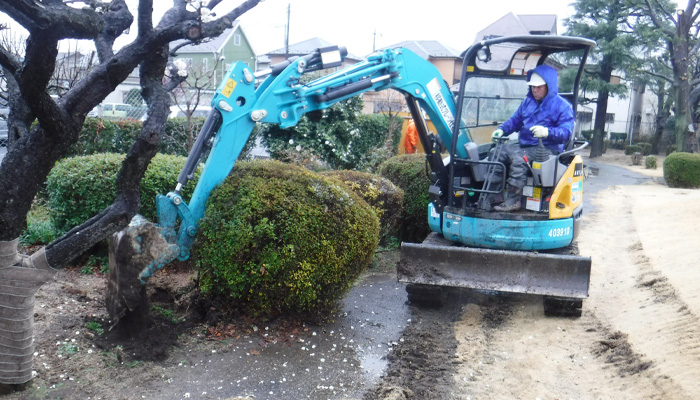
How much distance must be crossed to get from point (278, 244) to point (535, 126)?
2985 millimetres

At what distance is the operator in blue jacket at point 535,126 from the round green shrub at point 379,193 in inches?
71.4

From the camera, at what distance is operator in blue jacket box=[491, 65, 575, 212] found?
628 cm

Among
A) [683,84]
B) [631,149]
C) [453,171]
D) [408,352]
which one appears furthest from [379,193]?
[631,149]

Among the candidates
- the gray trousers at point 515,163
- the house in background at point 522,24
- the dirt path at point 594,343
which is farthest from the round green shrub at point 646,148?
the gray trousers at point 515,163

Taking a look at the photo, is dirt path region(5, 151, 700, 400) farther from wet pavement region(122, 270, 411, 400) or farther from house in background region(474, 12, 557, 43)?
house in background region(474, 12, 557, 43)

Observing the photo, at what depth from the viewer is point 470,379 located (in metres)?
4.84

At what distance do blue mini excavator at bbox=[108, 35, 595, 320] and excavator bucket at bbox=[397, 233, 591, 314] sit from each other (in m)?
0.01

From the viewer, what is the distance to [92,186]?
654 centimetres

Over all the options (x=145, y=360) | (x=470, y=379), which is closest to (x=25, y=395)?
(x=145, y=360)

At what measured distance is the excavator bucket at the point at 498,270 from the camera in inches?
235

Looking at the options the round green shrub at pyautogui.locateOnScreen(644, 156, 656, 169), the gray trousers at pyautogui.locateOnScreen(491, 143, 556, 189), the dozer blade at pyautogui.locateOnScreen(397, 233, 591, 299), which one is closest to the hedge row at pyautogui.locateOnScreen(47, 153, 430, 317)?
the dozer blade at pyautogui.locateOnScreen(397, 233, 591, 299)

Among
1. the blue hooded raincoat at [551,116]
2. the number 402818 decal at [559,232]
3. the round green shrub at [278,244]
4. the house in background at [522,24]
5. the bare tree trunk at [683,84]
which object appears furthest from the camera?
the house in background at [522,24]

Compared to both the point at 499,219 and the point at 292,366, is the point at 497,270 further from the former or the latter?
the point at 292,366

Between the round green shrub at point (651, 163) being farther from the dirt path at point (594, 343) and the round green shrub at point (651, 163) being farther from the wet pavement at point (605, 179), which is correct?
the dirt path at point (594, 343)
